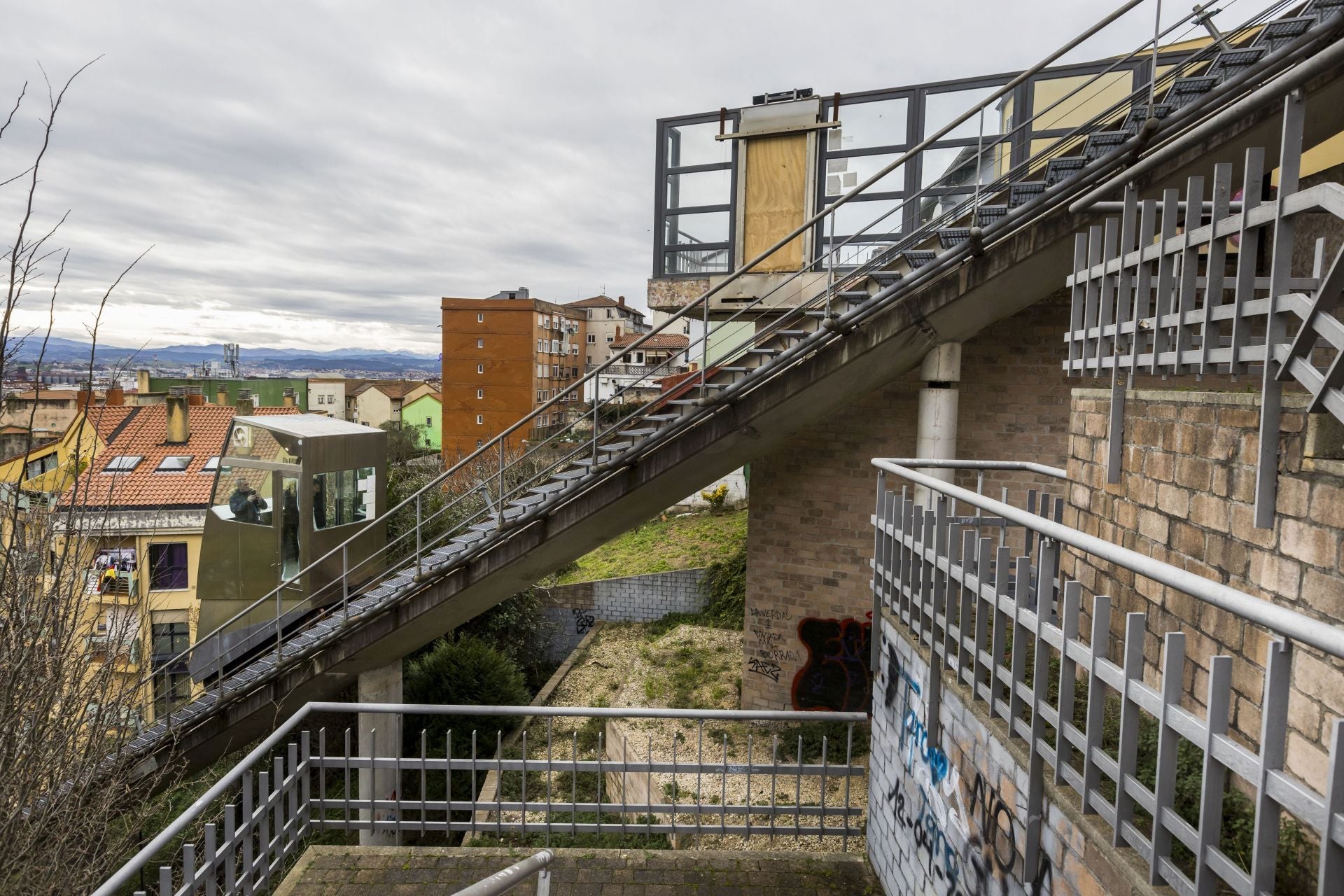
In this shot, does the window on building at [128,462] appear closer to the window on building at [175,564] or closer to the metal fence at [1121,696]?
the window on building at [175,564]

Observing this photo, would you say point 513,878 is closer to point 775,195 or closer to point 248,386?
A: point 775,195

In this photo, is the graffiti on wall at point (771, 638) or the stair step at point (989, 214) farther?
the graffiti on wall at point (771, 638)

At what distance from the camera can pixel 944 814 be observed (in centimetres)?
333

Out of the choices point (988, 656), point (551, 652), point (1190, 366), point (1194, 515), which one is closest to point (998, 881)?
point (988, 656)

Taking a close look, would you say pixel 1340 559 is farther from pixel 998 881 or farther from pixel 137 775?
pixel 137 775

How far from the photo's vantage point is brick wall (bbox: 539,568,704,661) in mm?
14727

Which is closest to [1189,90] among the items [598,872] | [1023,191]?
[1023,191]

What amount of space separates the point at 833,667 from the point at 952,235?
5.42 metres

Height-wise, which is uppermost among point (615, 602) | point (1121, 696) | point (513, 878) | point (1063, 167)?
point (1063, 167)

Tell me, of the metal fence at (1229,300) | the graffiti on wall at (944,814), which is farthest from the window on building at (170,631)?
the metal fence at (1229,300)

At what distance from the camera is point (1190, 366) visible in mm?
2730

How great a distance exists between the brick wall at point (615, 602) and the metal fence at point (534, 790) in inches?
180

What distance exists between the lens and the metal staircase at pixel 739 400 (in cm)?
600

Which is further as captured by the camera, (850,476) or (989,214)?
(850,476)
